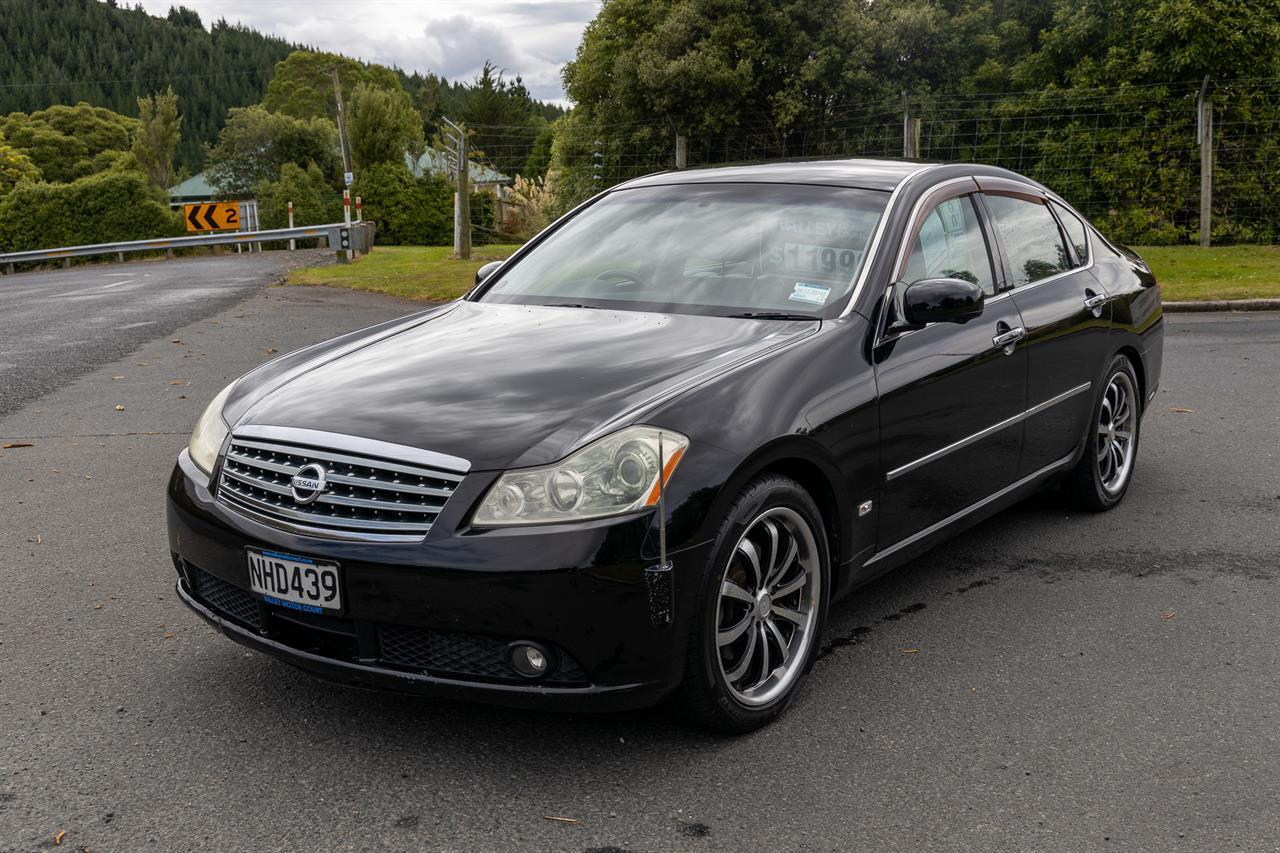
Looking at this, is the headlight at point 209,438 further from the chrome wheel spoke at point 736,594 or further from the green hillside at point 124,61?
the green hillside at point 124,61

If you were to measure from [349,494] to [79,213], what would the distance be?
142ft

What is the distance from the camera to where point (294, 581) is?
3.19m

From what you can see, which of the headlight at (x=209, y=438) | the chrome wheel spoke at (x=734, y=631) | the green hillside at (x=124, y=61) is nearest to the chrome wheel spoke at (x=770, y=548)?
the chrome wheel spoke at (x=734, y=631)

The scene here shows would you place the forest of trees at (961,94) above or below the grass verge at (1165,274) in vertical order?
above

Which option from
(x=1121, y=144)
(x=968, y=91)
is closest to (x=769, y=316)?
(x=1121, y=144)

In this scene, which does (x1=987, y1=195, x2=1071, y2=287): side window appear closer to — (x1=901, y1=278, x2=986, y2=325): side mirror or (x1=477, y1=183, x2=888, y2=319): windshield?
(x1=477, y1=183, x2=888, y2=319): windshield

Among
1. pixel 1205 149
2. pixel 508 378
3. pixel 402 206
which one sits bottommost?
pixel 508 378

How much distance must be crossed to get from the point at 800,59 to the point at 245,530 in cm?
2567

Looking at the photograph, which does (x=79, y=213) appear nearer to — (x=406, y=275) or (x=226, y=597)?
(x=406, y=275)

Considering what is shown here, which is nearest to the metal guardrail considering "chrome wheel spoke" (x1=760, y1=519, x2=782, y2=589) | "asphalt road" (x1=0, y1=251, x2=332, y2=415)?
"asphalt road" (x1=0, y1=251, x2=332, y2=415)

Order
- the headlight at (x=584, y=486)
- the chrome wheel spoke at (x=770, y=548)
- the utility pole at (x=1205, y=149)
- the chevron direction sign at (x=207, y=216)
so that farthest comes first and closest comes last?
1. the chevron direction sign at (x=207, y=216)
2. the utility pole at (x=1205, y=149)
3. the chrome wheel spoke at (x=770, y=548)
4. the headlight at (x=584, y=486)

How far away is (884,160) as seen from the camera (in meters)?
5.00

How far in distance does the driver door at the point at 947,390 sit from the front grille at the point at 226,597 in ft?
6.44

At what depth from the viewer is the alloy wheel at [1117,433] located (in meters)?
5.67
